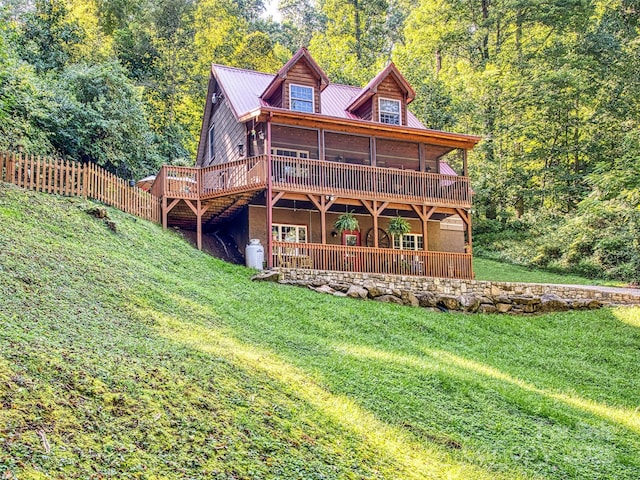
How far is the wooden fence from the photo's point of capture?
1520cm

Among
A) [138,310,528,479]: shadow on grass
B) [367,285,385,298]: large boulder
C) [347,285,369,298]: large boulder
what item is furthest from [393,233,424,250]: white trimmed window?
[138,310,528,479]: shadow on grass

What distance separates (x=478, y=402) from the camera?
30.0 ft

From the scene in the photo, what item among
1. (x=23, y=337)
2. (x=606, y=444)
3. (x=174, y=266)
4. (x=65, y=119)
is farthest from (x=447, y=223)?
(x=23, y=337)

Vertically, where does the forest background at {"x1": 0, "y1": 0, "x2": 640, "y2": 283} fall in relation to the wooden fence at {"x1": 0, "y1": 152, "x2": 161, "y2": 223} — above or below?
above

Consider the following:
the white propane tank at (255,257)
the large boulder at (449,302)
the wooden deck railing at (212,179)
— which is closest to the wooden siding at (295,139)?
the wooden deck railing at (212,179)

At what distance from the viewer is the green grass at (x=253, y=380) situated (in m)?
→ 5.32

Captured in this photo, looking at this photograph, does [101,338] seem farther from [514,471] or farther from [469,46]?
[469,46]

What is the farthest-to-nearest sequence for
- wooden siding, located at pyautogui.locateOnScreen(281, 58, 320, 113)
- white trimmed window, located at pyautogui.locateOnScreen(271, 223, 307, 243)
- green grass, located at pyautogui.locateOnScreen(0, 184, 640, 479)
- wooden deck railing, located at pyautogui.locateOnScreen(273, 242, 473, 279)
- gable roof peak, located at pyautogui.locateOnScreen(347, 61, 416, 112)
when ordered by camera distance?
gable roof peak, located at pyautogui.locateOnScreen(347, 61, 416, 112) → wooden siding, located at pyautogui.locateOnScreen(281, 58, 320, 113) → white trimmed window, located at pyautogui.locateOnScreen(271, 223, 307, 243) → wooden deck railing, located at pyautogui.locateOnScreen(273, 242, 473, 279) → green grass, located at pyautogui.locateOnScreen(0, 184, 640, 479)

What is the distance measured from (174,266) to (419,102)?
24.8m

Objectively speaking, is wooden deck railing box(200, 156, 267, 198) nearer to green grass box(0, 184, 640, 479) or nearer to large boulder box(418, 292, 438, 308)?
green grass box(0, 184, 640, 479)

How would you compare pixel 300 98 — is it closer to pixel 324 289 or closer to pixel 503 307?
pixel 324 289

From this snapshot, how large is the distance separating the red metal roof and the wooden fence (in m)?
5.46

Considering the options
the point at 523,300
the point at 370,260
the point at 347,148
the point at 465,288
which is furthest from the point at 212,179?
the point at 523,300

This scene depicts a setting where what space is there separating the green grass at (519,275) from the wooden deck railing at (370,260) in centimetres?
488
